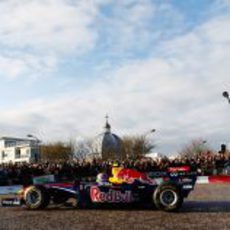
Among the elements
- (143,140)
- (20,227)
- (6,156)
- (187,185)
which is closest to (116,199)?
(187,185)

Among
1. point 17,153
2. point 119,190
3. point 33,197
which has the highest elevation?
point 17,153

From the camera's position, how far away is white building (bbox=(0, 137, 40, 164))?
140 m

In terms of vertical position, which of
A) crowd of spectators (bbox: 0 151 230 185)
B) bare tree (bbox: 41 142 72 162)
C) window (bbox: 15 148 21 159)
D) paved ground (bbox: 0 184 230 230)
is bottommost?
paved ground (bbox: 0 184 230 230)

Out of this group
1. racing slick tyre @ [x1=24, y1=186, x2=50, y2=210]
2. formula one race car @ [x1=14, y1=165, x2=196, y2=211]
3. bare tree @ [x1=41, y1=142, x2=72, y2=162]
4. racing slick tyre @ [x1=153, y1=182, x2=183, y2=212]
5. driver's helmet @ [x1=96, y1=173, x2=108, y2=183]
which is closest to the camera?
racing slick tyre @ [x1=153, y1=182, x2=183, y2=212]

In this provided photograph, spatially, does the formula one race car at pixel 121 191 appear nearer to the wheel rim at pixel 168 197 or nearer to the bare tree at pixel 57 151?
the wheel rim at pixel 168 197

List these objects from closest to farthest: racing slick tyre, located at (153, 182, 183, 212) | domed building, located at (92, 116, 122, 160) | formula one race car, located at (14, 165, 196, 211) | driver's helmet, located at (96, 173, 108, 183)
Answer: racing slick tyre, located at (153, 182, 183, 212) < formula one race car, located at (14, 165, 196, 211) < driver's helmet, located at (96, 173, 108, 183) < domed building, located at (92, 116, 122, 160)

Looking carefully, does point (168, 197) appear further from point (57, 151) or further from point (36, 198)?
point (57, 151)

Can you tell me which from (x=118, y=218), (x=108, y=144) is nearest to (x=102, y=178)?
(x=118, y=218)

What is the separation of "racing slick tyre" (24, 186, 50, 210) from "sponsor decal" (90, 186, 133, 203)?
4.88 feet

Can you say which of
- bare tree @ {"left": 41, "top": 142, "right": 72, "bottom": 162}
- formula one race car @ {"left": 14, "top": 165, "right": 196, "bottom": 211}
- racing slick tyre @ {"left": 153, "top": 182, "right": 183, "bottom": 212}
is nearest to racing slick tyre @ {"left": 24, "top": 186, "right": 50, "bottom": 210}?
formula one race car @ {"left": 14, "top": 165, "right": 196, "bottom": 211}

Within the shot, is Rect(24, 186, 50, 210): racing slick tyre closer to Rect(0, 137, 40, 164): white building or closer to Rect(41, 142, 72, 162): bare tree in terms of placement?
Rect(41, 142, 72, 162): bare tree

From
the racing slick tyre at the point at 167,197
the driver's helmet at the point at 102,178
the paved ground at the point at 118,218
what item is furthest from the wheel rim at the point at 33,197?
the racing slick tyre at the point at 167,197

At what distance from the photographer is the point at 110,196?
18.1 m

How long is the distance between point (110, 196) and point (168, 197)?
1818 mm
